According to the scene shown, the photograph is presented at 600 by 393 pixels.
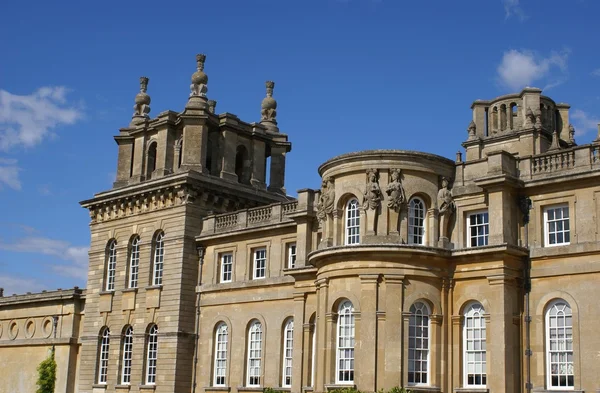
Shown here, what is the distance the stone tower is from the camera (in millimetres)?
36312

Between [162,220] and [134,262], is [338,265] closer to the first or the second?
[162,220]

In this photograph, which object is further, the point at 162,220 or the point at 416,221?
the point at 162,220

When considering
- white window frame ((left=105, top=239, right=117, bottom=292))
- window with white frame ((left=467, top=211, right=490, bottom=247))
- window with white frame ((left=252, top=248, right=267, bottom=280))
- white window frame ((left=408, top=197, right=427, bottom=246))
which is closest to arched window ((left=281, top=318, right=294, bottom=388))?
window with white frame ((left=252, top=248, right=267, bottom=280))

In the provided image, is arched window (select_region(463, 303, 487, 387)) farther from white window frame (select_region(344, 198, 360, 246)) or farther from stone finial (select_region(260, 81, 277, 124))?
stone finial (select_region(260, 81, 277, 124))

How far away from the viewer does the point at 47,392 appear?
4406cm

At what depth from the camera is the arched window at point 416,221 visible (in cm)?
2825

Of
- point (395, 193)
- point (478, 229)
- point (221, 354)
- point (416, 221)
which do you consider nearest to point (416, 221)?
point (416, 221)

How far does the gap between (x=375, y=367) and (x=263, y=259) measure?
956cm

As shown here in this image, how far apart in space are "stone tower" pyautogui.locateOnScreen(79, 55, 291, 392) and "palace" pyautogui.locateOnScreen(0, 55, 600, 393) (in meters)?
0.08

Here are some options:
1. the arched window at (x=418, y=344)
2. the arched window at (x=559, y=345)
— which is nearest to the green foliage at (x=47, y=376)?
the arched window at (x=418, y=344)

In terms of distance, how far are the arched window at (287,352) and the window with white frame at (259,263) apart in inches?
98.6

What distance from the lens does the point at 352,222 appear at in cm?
2880

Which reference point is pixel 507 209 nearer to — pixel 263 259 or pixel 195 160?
pixel 263 259

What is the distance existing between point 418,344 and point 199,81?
58.0ft
